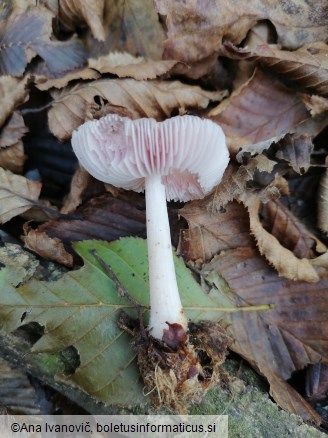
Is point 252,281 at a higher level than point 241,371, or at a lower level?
higher

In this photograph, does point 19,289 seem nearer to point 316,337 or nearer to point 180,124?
point 180,124

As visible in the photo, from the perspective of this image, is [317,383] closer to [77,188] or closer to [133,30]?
[77,188]

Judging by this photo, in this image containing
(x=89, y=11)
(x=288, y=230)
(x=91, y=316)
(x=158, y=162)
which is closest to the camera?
(x=158, y=162)

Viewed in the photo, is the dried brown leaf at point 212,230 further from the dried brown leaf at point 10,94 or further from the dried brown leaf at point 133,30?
the dried brown leaf at point 10,94

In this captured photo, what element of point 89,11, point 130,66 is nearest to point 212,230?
point 130,66

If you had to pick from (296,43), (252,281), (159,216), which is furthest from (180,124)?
(296,43)
